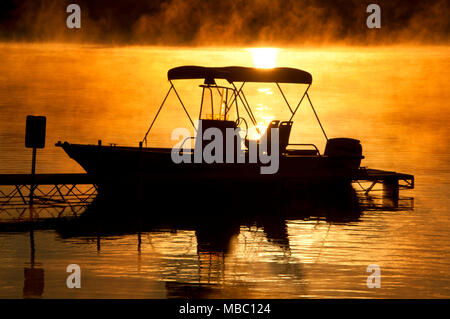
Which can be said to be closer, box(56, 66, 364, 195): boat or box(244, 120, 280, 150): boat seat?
box(56, 66, 364, 195): boat

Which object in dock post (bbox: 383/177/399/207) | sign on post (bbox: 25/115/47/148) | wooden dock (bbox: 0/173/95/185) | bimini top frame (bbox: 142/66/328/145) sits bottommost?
wooden dock (bbox: 0/173/95/185)

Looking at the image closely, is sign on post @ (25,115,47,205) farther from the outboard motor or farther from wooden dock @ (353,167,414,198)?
wooden dock @ (353,167,414,198)

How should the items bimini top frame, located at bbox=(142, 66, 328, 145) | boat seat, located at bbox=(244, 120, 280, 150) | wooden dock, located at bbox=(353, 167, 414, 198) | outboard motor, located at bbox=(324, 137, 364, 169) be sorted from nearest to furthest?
boat seat, located at bbox=(244, 120, 280, 150), bimini top frame, located at bbox=(142, 66, 328, 145), wooden dock, located at bbox=(353, 167, 414, 198), outboard motor, located at bbox=(324, 137, 364, 169)

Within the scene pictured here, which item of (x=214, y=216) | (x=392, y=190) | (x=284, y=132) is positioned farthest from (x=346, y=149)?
(x=214, y=216)

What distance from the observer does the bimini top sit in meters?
22.3

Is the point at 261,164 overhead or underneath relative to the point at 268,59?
underneath

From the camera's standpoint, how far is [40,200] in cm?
2147

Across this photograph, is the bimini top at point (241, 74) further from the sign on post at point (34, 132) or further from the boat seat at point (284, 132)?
the sign on post at point (34, 132)

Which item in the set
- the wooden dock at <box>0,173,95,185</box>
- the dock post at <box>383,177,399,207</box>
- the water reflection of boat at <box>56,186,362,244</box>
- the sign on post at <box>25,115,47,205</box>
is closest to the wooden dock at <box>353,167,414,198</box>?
the dock post at <box>383,177,399,207</box>

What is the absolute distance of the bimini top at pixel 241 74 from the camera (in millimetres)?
22281

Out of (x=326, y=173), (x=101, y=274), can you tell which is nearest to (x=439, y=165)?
(x=326, y=173)

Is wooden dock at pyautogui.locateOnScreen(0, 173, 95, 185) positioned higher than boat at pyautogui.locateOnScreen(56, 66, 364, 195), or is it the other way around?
boat at pyautogui.locateOnScreen(56, 66, 364, 195)

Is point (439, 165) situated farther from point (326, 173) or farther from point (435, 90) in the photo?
point (435, 90)
